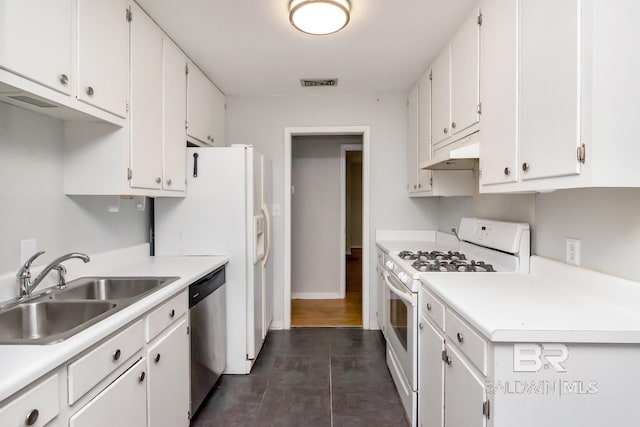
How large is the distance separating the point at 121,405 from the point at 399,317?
1.56 meters

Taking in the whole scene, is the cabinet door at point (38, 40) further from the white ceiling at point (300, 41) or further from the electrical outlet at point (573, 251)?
the electrical outlet at point (573, 251)

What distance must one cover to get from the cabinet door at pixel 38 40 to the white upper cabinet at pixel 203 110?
1142mm

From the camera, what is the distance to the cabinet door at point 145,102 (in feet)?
5.71

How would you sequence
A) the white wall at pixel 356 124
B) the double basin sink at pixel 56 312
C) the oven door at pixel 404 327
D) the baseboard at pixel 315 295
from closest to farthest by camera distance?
the double basin sink at pixel 56 312 → the oven door at pixel 404 327 → the white wall at pixel 356 124 → the baseboard at pixel 315 295

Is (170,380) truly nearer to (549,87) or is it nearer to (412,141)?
(549,87)

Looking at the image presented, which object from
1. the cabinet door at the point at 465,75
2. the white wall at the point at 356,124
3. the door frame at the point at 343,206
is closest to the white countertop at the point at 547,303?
the cabinet door at the point at 465,75

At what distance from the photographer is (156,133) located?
1.97 meters

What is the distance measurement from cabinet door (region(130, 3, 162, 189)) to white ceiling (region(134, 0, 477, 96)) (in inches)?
5.6

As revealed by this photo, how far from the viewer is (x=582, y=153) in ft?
3.40

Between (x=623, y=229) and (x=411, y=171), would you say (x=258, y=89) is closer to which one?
(x=411, y=171)

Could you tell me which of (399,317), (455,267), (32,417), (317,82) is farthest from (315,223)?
(32,417)

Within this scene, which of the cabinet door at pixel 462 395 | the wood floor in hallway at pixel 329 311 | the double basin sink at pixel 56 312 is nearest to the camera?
the cabinet door at pixel 462 395

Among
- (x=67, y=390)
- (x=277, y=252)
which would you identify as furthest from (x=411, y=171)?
(x=67, y=390)

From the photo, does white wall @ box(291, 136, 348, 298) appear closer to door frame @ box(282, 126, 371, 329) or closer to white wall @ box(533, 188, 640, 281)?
door frame @ box(282, 126, 371, 329)
